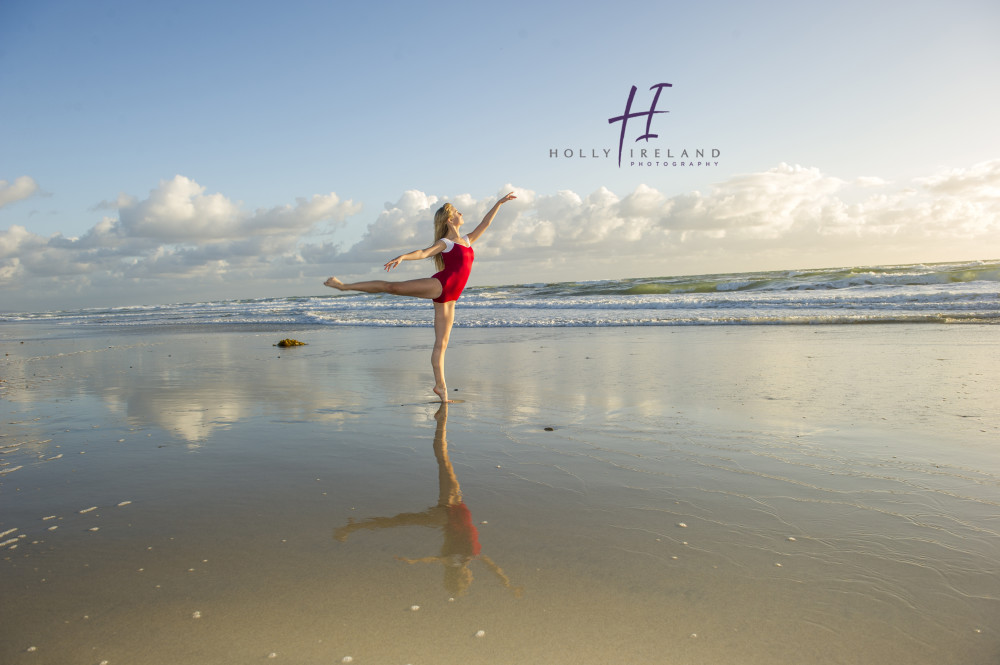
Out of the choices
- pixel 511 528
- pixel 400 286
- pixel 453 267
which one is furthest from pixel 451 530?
pixel 453 267

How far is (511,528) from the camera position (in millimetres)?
2869

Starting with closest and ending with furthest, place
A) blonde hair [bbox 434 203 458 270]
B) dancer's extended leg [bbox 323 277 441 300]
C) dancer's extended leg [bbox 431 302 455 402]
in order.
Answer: dancer's extended leg [bbox 323 277 441 300], blonde hair [bbox 434 203 458 270], dancer's extended leg [bbox 431 302 455 402]

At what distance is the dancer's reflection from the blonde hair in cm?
294

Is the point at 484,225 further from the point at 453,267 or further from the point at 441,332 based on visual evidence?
the point at 441,332

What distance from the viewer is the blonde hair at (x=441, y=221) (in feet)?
20.7

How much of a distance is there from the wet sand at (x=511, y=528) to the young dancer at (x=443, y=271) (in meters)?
0.96

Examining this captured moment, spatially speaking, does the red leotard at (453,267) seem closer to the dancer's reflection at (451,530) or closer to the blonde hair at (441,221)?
the blonde hair at (441,221)

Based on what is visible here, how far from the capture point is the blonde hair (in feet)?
20.7

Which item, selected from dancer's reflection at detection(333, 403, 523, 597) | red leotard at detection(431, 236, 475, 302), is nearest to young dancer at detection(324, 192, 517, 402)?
red leotard at detection(431, 236, 475, 302)

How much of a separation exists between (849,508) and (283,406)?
16.4 ft

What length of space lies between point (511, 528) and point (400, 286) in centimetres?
350

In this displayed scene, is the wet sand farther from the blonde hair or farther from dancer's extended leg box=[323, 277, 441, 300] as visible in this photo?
the blonde hair

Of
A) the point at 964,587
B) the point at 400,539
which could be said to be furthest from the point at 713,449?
the point at 400,539

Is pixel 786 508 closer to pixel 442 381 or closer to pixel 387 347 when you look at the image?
pixel 442 381
